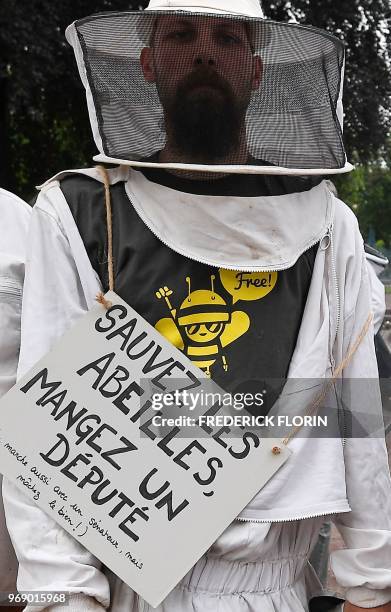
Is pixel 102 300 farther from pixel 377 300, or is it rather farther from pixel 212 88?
pixel 377 300

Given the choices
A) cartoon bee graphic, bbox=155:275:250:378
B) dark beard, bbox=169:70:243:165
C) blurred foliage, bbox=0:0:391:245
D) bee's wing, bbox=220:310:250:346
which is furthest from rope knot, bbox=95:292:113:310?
blurred foliage, bbox=0:0:391:245

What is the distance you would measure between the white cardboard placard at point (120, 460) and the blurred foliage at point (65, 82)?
9672 millimetres

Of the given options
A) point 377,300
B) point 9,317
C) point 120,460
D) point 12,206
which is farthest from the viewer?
point 377,300

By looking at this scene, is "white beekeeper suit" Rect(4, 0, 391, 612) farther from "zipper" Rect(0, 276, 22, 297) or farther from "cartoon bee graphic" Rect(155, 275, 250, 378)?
"zipper" Rect(0, 276, 22, 297)

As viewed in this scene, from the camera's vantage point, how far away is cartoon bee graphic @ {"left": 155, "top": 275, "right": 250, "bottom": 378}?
211cm

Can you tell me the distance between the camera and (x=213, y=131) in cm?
217

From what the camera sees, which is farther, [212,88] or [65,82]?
[65,82]

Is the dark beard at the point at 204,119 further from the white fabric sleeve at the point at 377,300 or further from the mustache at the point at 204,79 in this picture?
the white fabric sleeve at the point at 377,300

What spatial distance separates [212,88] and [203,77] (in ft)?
0.11

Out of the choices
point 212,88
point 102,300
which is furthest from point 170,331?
point 212,88

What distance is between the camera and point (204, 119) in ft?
7.06

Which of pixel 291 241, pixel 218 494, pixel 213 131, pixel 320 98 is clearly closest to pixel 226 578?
pixel 218 494

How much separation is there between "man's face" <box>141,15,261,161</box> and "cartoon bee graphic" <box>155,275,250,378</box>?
336 millimetres

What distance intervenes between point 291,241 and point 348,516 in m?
0.64
